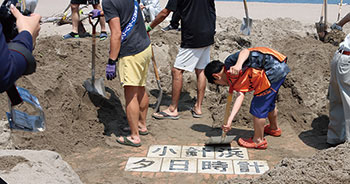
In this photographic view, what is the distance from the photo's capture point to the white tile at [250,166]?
4277 millimetres

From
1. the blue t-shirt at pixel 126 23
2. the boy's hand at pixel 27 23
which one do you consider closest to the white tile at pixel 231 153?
the blue t-shirt at pixel 126 23

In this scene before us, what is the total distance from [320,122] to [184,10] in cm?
239

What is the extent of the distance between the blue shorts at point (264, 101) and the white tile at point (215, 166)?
0.67 m

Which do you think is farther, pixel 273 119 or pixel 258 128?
pixel 273 119

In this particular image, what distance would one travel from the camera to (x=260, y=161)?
14.9ft

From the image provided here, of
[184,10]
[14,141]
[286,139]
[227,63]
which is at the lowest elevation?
[286,139]

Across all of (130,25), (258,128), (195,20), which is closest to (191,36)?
(195,20)

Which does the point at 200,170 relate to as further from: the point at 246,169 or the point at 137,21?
the point at 137,21

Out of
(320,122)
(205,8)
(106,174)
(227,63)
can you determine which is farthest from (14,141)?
(320,122)

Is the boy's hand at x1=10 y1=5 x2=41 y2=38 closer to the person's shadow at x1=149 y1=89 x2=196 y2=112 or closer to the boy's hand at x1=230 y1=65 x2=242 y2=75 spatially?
the boy's hand at x1=230 y1=65 x2=242 y2=75

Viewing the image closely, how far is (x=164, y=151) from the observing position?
4.82m

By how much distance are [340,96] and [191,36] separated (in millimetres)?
2025

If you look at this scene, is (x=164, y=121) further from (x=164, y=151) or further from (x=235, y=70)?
(x=235, y=70)

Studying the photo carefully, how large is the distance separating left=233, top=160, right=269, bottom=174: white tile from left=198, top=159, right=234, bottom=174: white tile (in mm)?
73
